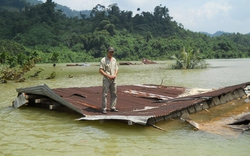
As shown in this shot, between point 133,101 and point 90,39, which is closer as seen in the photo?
point 133,101

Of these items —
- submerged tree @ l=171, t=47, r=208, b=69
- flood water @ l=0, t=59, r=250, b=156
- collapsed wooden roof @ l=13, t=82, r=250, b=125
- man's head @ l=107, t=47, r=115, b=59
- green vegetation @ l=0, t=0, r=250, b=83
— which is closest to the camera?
flood water @ l=0, t=59, r=250, b=156

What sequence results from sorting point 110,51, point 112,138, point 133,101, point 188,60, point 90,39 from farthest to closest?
point 90,39
point 188,60
point 133,101
point 110,51
point 112,138

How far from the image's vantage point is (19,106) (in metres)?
8.44

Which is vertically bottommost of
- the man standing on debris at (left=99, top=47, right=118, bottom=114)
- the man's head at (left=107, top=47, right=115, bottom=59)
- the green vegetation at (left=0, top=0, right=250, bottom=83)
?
the man standing on debris at (left=99, top=47, right=118, bottom=114)

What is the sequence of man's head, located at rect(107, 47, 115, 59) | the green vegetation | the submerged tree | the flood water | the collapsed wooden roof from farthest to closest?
the green vegetation
the submerged tree
man's head, located at rect(107, 47, 115, 59)
the collapsed wooden roof
the flood water

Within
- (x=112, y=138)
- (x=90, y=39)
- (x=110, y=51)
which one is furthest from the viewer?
(x=90, y=39)

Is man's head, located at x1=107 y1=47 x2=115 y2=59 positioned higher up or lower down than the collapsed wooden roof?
higher up

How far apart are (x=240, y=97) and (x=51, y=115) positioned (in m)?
5.95

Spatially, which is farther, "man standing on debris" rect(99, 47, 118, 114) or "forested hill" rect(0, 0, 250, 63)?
"forested hill" rect(0, 0, 250, 63)

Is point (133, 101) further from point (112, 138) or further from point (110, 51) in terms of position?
point (112, 138)

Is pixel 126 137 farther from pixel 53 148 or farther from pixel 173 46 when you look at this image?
Answer: pixel 173 46

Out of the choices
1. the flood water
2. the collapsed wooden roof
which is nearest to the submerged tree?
the collapsed wooden roof

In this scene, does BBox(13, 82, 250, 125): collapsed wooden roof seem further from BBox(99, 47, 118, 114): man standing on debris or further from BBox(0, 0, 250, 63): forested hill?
BBox(0, 0, 250, 63): forested hill

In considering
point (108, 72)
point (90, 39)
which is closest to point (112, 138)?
point (108, 72)
